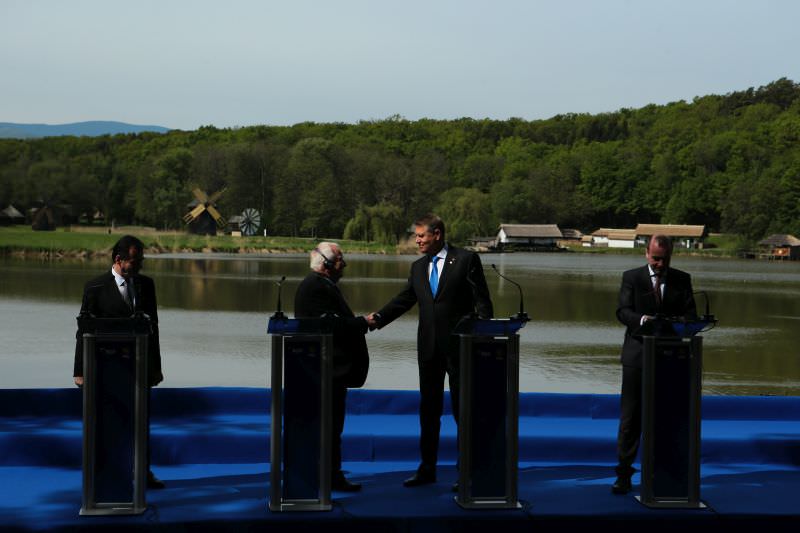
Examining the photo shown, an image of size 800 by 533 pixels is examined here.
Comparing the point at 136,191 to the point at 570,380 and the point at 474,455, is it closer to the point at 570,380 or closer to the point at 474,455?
the point at 570,380

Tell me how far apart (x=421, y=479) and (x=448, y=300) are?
0.94 metres

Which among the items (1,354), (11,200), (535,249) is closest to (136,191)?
(11,200)

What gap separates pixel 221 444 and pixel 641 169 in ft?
392

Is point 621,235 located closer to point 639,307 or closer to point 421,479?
point 639,307

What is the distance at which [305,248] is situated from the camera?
7225 centimetres

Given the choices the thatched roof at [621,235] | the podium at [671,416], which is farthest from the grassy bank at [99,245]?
the podium at [671,416]

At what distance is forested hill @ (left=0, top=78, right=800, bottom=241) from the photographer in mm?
97812

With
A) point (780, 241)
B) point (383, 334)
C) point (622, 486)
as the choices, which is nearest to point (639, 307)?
point (622, 486)

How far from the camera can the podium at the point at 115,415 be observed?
4.83 m

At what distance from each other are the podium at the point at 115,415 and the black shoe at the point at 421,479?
1.32 m

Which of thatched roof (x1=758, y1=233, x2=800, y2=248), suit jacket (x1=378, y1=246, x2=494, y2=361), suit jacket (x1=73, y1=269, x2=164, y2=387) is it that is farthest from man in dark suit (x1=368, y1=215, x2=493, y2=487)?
thatched roof (x1=758, y1=233, x2=800, y2=248)

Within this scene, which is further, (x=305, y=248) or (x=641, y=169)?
(x=641, y=169)

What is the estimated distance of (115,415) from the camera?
4.87 meters

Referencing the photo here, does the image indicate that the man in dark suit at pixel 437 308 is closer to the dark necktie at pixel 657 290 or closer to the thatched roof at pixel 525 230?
the dark necktie at pixel 657 290
